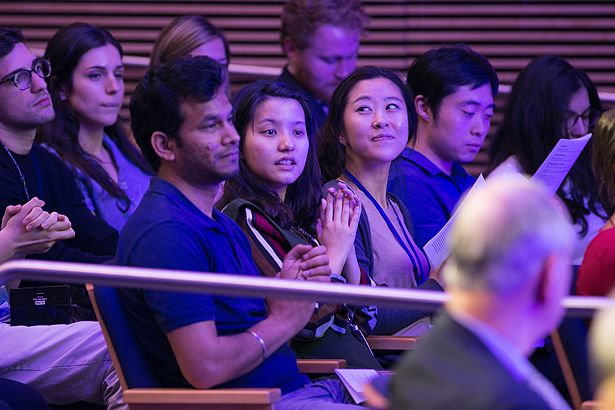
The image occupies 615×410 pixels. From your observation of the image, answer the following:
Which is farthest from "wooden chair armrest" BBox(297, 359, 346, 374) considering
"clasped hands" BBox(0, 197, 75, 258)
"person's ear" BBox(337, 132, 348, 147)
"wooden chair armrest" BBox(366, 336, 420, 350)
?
"person's ear" BBox(337, 132, 348, 147)

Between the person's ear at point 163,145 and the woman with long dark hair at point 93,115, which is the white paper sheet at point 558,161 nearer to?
the person's ear at point 163,145

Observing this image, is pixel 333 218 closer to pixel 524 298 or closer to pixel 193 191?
pixel 193 191

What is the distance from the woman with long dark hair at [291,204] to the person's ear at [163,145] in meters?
0.35

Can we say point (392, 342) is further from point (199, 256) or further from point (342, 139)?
point (199, 256)

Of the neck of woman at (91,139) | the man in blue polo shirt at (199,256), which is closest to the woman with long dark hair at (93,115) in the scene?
the neck of woman at (91,139)

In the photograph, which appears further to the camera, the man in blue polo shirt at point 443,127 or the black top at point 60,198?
the man in blue polo shirt at point 443,127

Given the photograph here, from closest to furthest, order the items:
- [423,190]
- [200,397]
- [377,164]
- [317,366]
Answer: [200,397], [317,366], [377,164], [423,190]

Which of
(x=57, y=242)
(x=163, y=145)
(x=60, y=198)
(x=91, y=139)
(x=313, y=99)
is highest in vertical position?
(x=163, y=145)

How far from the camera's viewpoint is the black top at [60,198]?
3.74 metres

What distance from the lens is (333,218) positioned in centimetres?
334

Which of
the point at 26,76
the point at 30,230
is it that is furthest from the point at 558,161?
the point at 26,76

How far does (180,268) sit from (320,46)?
9.00ft

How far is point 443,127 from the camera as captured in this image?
4219 millimetres

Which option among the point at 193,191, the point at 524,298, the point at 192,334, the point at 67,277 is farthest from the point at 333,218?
the point at 524,298
